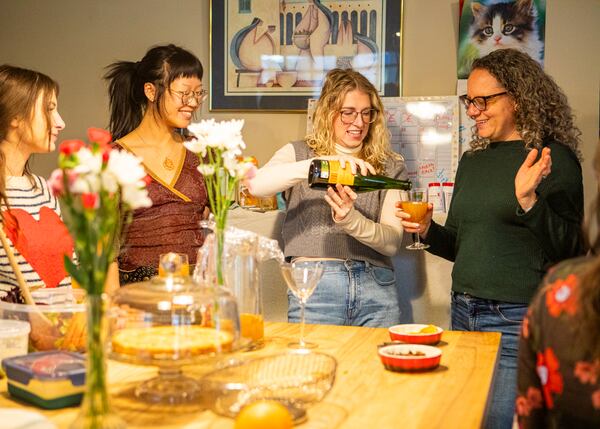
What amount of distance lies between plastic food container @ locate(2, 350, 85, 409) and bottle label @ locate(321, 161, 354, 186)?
1.31 m

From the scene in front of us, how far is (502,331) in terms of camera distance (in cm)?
258

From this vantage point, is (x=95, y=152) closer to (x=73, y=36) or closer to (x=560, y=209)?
(x=560, y=209)

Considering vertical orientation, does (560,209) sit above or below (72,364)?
above

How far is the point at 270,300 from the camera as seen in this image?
138 inches

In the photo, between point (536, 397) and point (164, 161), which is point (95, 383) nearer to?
point (536, 397)

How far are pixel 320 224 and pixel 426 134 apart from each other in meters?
0.94

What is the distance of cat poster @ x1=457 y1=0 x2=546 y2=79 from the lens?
346 centimetres

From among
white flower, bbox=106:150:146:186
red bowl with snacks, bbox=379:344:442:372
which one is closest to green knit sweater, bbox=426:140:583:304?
red bowl with snacks, bbox=379:344:442:372

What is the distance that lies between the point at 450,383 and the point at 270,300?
188 cm

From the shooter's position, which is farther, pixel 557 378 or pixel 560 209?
pixel 560 209

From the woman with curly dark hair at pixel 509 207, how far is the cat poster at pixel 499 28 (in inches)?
30.4

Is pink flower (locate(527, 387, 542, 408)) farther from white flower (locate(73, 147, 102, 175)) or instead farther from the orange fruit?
white flower (locate(73, 147, 102, 175))

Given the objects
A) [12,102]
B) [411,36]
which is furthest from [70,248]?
[411,36]

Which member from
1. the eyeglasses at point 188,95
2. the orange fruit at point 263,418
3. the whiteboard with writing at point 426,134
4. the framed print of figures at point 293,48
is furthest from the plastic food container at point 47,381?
the framed print of figures at point 293,48
